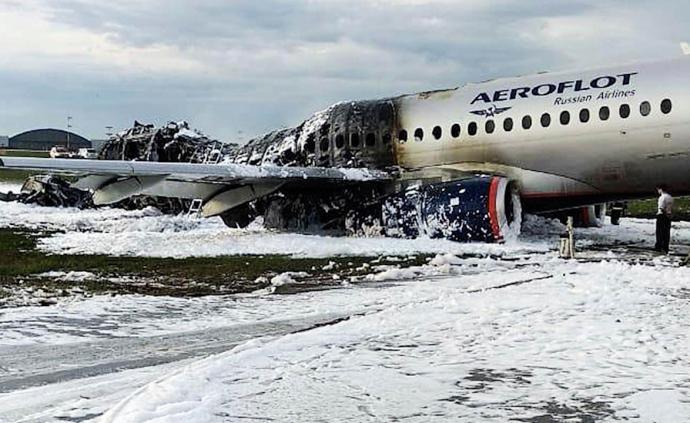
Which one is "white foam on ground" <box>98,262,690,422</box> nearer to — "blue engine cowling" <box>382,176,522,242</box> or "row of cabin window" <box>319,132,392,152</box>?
"blue engine cowling" <box>382,176,522,242</box>

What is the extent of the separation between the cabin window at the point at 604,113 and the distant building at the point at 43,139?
133934mm

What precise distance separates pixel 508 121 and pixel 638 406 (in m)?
13.0

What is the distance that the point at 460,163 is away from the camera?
60.1 ft

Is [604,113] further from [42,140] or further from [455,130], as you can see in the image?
[42,140]

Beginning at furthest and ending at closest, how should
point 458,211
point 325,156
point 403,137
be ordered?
point 325,156
point 403,137
point 458,211

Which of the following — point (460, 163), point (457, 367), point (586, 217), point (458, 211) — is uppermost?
point (460, 163)

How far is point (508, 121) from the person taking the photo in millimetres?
17547

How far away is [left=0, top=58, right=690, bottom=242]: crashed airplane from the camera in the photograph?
16.0 meters

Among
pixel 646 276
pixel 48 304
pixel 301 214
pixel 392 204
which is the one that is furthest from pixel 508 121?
pixel 48 304

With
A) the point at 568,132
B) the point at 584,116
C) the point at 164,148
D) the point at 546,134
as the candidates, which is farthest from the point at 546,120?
the point at 164,148

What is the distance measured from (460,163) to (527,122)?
5.85 feet

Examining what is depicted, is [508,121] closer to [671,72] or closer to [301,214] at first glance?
[671,72]

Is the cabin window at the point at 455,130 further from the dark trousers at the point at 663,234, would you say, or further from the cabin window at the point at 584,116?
the dark trousers at the point at 663,234

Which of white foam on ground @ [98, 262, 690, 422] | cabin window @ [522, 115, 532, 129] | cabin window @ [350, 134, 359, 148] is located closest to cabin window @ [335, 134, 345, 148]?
cabin window @ [350, 134, 359, 148]
